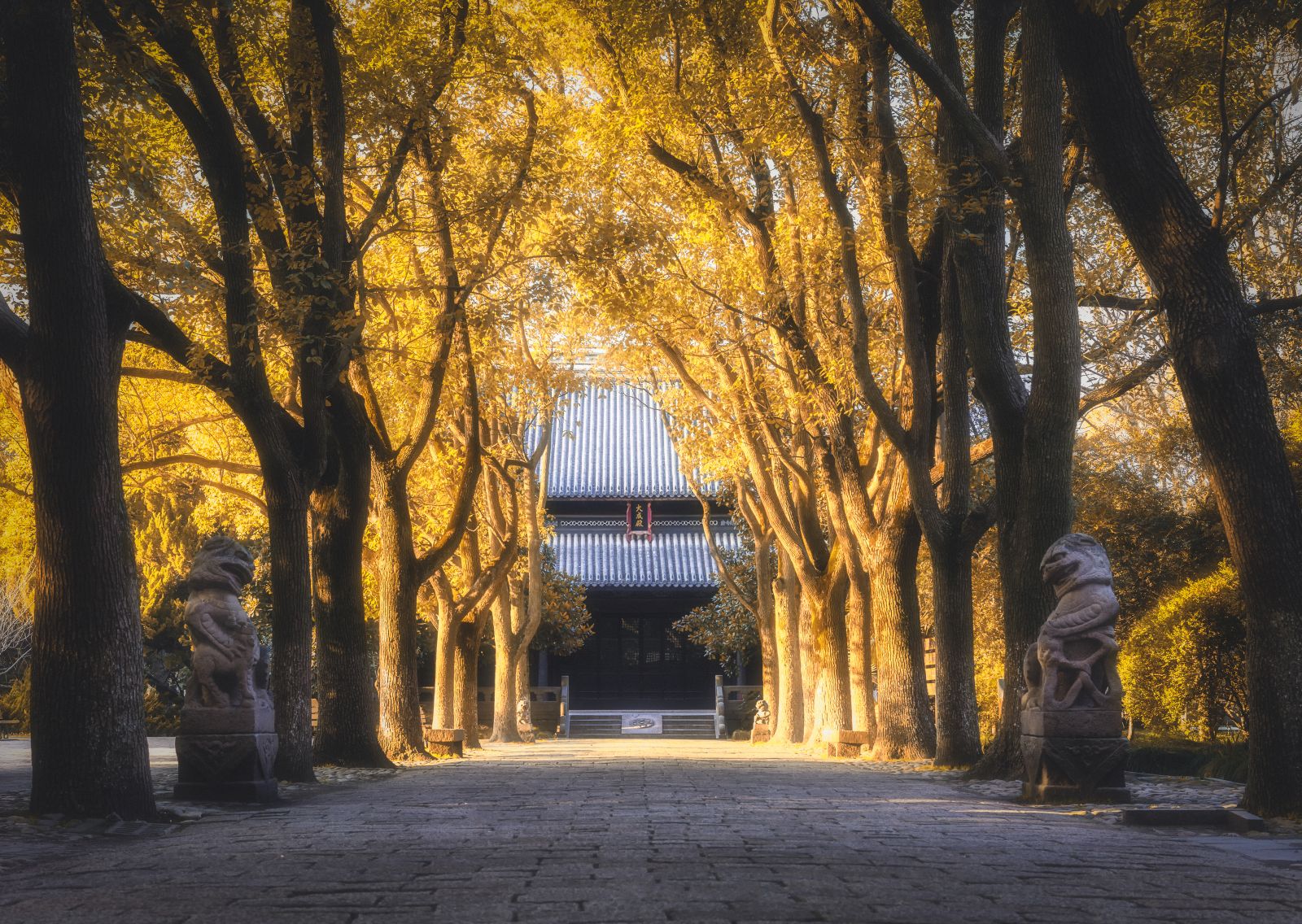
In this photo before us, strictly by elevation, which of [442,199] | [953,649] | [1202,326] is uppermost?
[442,199]

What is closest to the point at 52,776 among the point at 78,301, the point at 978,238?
the point at 78,301

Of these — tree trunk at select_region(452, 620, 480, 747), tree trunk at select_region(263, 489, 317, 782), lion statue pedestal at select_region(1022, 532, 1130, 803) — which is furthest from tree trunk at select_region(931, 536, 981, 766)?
tree trunk at select_region(452, 620, 480, 747)

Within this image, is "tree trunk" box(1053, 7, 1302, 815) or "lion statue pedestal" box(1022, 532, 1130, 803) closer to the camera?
"tree trunk" box(1053, 7, 1302, 815)

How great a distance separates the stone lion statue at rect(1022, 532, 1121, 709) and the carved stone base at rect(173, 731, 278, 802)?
6391 millimetres

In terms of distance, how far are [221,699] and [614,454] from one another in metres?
35.1

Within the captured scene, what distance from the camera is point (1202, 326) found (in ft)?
29.8

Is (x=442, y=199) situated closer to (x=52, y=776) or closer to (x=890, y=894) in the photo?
(x=52, y=776)

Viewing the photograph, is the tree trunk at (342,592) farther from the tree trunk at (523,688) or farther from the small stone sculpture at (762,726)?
the small stone sculpture at (762,726)

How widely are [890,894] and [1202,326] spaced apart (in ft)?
17.3

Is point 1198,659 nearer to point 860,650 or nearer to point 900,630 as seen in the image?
point 900,630

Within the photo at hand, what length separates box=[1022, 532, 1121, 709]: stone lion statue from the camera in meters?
10.1

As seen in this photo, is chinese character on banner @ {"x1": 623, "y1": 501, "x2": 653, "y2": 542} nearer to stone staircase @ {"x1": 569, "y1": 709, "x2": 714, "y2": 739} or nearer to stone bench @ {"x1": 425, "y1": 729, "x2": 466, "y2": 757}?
stone staircase @ {"x1": 569, "y1": 709, "x2": 714, "y2": 739}

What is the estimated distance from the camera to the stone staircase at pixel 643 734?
38.9 meters

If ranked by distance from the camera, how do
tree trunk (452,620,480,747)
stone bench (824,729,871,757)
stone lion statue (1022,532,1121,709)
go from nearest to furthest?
stone lion statue (1022,532,1121,709), stone bench (824,729,871,757), tree trunk (452,620,480,747)
